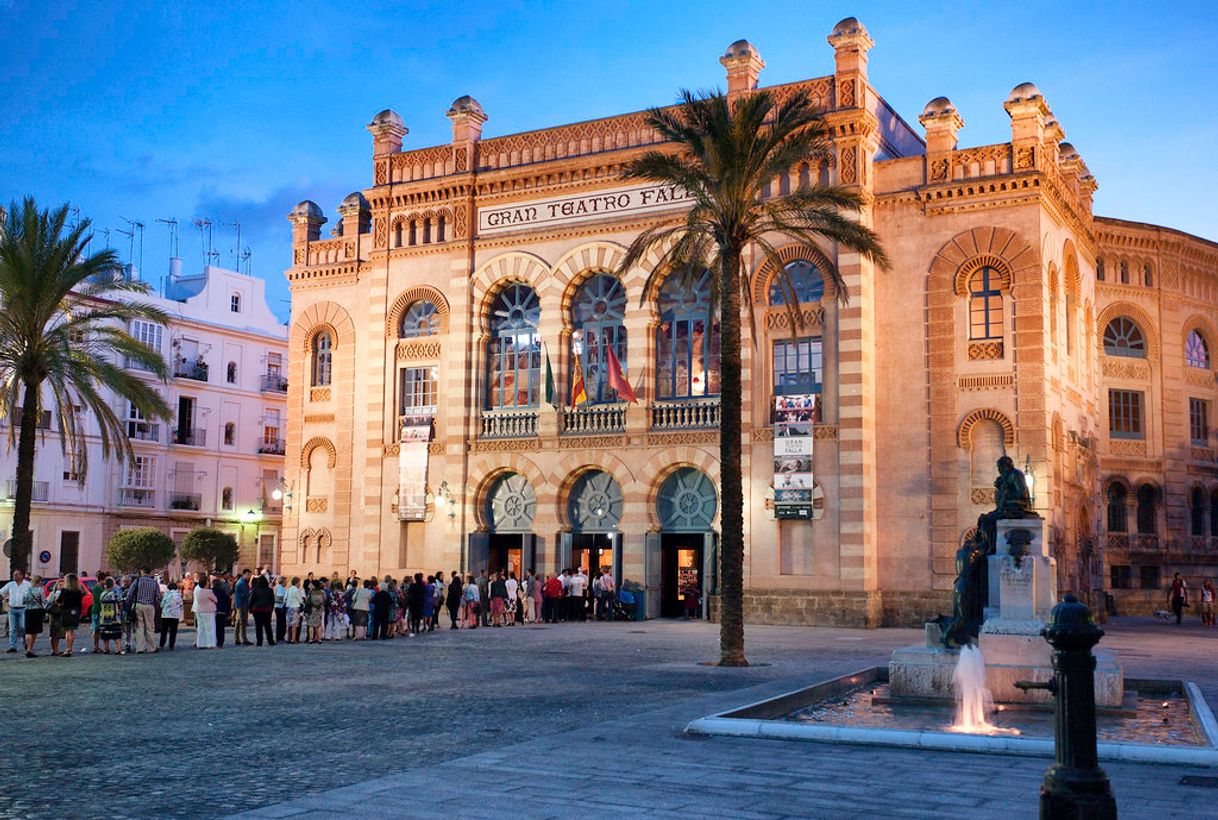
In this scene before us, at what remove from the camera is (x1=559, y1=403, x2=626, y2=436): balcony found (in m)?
35.6

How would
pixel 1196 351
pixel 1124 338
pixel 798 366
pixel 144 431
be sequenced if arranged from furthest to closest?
pixel 144 431 → pixel 1196 351 → pixel 1124 338 → pixel 798 366

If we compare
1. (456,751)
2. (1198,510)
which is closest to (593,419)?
(1198,510)

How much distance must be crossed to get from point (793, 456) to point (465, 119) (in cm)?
1546

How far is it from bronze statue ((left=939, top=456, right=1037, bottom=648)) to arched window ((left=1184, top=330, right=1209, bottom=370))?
29.0 meters

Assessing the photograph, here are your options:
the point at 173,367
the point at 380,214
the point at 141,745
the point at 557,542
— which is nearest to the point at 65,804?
the point at 141,745

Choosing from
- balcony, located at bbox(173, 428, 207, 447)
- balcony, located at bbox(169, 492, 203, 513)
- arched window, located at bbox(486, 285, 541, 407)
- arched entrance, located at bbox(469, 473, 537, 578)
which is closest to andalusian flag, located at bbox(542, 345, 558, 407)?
arched window, located at bbox(486, 285, 541, 407)

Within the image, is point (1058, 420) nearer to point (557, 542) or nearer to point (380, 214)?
point (557, 542)

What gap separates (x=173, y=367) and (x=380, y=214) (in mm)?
18135

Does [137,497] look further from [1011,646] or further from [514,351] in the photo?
[1011,646]

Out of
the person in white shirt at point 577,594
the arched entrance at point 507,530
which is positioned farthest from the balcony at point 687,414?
the person in white shirt at point 577,594

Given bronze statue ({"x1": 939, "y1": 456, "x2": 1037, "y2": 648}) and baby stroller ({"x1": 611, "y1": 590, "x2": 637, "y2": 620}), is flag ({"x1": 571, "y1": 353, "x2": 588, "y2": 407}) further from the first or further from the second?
bronze statue ({"x1": 939, "y1": 456, "x2": 1037, "y2": 648})

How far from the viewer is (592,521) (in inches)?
1421

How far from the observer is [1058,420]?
33.1m

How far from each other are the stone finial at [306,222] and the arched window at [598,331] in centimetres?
1114
